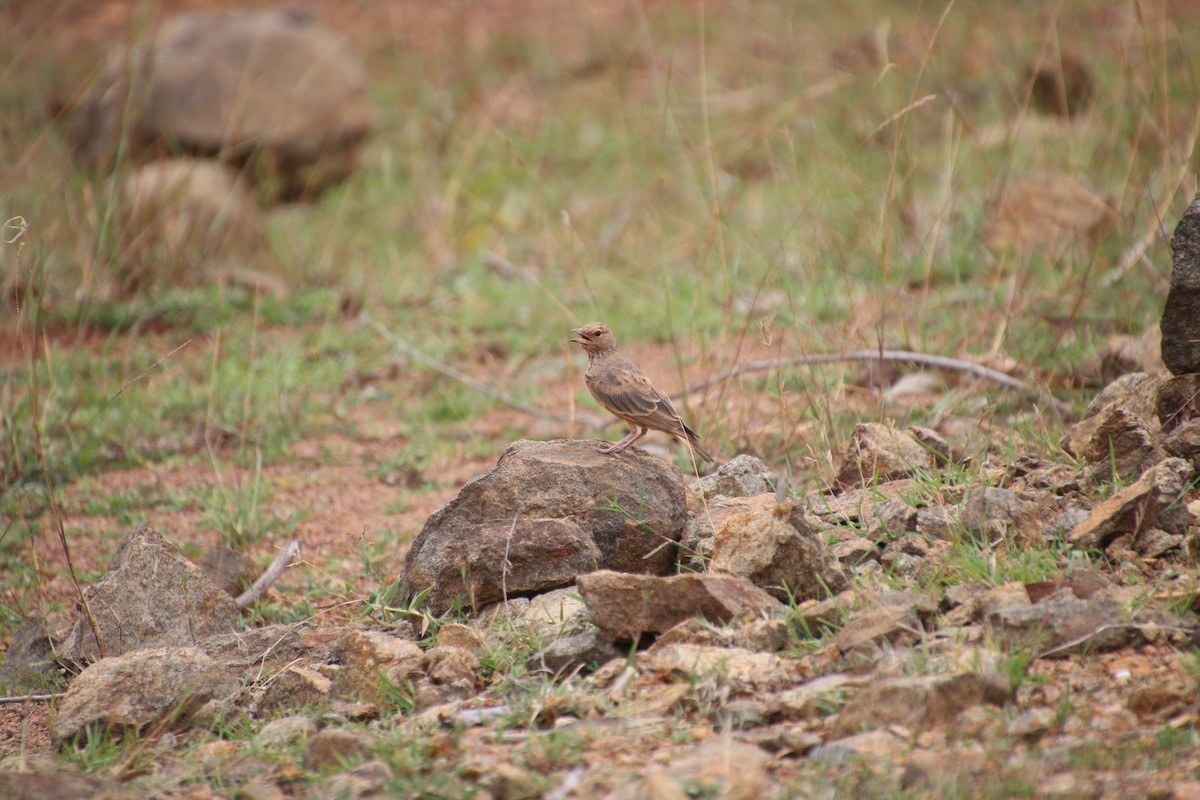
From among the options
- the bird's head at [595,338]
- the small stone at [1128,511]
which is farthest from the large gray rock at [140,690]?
the small stone at [1128,511]

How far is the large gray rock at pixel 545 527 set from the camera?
13.0 ft

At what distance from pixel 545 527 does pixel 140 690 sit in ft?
4.44

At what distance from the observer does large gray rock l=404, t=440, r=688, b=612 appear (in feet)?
13.0

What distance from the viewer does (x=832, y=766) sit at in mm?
2854

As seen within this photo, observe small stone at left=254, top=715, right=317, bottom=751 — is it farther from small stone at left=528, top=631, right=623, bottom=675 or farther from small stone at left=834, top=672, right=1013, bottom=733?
small stone at left=834, top=672, right=1013, bottom=733

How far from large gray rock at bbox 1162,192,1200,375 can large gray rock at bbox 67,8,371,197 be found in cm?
768

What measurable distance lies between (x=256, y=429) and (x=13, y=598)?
2.06 metres

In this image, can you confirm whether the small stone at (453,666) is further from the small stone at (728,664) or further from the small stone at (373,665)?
the small stone at (728,664)

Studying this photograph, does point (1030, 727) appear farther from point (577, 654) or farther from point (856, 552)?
point (577, 654)

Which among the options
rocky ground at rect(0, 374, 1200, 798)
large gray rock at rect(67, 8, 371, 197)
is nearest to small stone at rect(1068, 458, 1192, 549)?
rocky ground at rect(0, 374, 1200, 798)

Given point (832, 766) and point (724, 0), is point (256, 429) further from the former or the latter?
point (724, 0)

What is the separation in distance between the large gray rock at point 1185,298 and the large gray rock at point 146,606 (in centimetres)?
352

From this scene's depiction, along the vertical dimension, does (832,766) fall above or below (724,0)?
below

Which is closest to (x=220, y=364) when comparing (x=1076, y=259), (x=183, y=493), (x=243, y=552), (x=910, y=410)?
(x=183, y=493)
